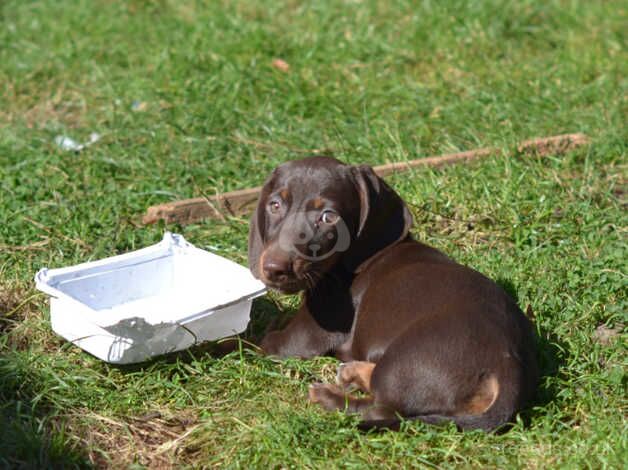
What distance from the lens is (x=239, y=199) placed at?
19.4 feet

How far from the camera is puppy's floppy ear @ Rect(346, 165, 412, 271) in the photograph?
4375 mm

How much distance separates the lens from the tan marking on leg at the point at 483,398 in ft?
12.1

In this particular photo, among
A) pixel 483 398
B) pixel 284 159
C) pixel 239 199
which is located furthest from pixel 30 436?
pixel 284 159

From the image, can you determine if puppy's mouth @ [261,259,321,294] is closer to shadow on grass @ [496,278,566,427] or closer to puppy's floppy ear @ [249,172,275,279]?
puppy's floppy ear @ [249,172,275,279]

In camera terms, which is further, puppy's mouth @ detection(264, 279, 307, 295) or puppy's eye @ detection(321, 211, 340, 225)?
puppy's eye @ detection(321, 211, 340, 225)

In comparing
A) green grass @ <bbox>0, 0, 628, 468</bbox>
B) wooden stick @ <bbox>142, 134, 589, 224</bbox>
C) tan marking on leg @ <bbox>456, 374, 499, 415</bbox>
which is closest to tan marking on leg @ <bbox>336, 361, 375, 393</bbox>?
green grass @ <bbox>0, 0, 628, 468</bbox>

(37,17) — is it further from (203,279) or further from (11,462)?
(11,462)

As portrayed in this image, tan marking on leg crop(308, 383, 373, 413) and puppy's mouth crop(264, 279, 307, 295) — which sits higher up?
puppy's mouth crop(264, 279, 307, 295)

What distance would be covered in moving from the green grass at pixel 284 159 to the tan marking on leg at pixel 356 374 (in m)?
0.19

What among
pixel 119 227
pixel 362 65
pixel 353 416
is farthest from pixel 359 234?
pixel 362 65

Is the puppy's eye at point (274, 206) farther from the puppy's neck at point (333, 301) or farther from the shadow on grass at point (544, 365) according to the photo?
the shadow on grass at point (544, 365)

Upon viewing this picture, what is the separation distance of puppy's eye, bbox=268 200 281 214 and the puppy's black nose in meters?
0.34

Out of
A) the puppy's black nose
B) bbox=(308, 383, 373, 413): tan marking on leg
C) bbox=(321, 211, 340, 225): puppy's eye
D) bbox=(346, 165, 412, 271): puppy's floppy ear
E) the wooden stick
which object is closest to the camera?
bbox=(308, 383, 373, 413): tan marking on leg

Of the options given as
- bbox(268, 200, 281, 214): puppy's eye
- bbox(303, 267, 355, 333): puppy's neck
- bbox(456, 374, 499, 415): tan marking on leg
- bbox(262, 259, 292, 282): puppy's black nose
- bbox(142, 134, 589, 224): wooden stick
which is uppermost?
bbox(268, 200, 281, 214): puppy's eye
